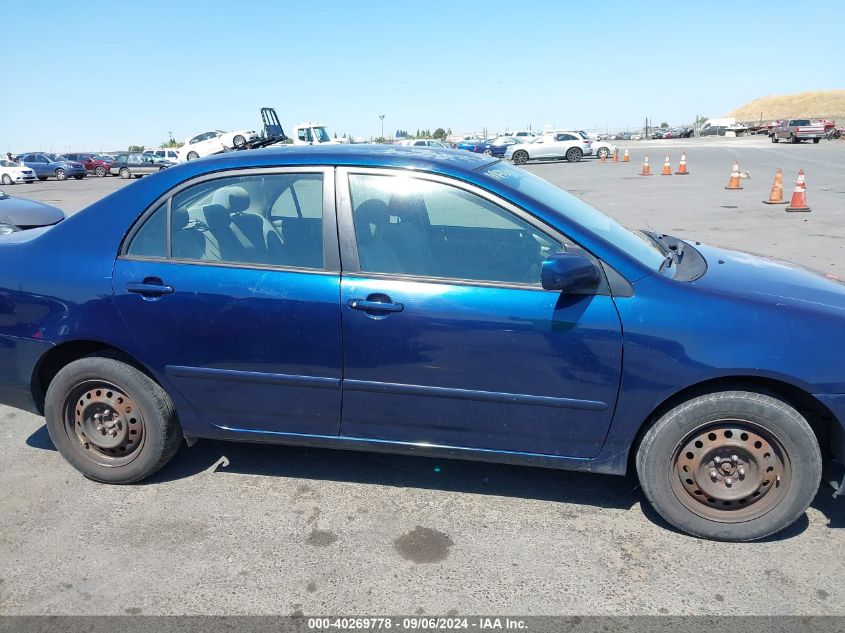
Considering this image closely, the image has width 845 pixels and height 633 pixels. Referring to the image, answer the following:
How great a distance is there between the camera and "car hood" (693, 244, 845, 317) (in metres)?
2.83

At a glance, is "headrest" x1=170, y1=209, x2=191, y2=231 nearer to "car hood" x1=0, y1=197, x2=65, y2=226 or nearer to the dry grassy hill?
"car hood" x1=0, y1=197, x2=65, y2=226

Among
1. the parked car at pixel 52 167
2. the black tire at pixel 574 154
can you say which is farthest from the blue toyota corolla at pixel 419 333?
the parked car at pixel 52 167

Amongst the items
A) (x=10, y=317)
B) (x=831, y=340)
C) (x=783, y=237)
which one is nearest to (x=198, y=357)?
(x=10, y=317)

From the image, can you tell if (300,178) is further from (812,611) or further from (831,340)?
(812,611)

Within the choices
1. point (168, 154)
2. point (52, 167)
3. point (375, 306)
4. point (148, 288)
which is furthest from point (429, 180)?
point (52, 167)

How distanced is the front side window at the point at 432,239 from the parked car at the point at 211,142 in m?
33.0

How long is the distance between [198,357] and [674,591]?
229cm

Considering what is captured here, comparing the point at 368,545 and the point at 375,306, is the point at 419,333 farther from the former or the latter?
the point at 368,545

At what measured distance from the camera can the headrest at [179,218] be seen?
324cm

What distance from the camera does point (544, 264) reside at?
2.72 meters

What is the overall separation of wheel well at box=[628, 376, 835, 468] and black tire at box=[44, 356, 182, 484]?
2.29 metres

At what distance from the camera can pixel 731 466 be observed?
2.82 m

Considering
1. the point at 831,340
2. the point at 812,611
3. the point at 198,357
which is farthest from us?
the point at 198,357

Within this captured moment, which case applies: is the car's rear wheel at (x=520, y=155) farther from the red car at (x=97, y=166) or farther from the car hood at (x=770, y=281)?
the car hood at (x=770, y=281)
